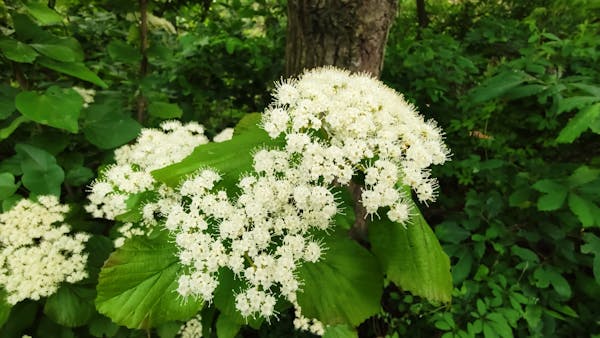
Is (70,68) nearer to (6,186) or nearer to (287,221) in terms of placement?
(6,186)

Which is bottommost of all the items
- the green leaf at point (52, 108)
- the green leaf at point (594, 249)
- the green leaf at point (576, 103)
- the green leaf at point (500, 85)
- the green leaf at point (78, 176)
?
the green leaf at point (78, 176)

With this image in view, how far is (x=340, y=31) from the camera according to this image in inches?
68.0

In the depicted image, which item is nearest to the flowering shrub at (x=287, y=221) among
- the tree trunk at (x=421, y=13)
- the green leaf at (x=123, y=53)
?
the green leaf at (x=123, y=53)

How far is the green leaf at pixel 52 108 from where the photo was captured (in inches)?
57.9

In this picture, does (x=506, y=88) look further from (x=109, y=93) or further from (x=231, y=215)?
(x=109, y=93)

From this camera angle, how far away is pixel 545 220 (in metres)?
2.02

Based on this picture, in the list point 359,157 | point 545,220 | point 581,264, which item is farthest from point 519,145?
point 359,157

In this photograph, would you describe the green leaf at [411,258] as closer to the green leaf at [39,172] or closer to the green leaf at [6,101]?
the green leaf at [39,172]

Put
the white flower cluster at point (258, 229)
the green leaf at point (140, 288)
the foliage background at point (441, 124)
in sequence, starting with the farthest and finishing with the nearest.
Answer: the foliage background at point (441, 124) < the green leaf at point (140, 288) < the white flower cluster at point (258, 229)

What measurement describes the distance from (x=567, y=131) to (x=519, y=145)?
1.21 meters

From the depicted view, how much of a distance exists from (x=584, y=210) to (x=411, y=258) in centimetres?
104

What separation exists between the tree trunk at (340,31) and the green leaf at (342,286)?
3.38 ft

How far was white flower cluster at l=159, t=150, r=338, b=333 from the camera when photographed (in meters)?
0.96

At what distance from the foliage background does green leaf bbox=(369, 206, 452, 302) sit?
767mm
